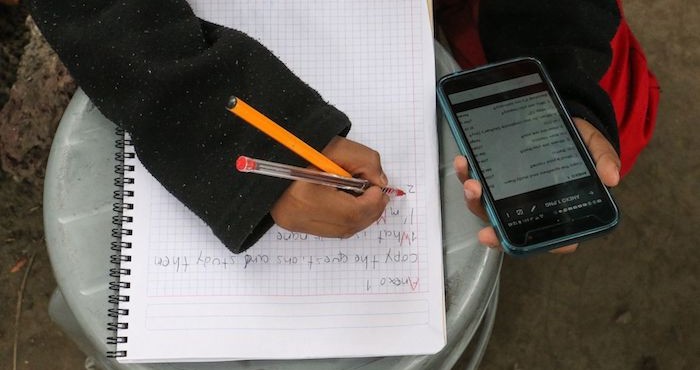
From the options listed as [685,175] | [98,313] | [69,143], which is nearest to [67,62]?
[69,143]

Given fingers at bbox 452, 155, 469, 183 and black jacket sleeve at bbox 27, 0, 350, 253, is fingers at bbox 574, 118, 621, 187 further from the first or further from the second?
black jacket sleeve at bbox 27, 0, 350, 253

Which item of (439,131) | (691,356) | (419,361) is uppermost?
(439,131)

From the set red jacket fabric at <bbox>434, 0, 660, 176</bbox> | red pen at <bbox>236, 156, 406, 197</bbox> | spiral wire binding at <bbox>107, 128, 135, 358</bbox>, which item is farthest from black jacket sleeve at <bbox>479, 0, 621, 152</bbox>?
spiral wire binding at <bbox>107, 128, 135, 358</bbox>

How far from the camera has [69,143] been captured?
586mm

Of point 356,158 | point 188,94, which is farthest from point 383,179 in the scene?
point 188,94

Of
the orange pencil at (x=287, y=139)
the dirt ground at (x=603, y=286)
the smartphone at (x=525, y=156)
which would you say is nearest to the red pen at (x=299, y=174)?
Result: the orange pencil at (x=287, y=139)

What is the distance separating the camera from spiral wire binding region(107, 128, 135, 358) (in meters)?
0.53

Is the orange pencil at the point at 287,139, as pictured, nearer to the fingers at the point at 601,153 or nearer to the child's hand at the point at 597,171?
the child's hand at the point at 597,171

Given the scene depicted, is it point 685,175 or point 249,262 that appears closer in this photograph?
point 249,262

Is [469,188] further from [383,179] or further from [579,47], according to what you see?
[579,47]

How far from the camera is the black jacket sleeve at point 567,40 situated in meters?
0.58

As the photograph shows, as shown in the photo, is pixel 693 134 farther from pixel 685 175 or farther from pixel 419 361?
pixel 419 361

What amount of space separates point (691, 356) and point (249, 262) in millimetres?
779

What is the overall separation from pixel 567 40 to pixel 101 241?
465 millimetres
